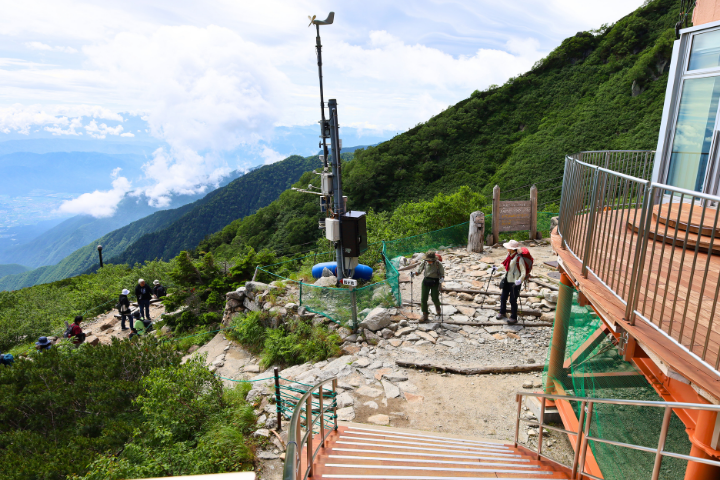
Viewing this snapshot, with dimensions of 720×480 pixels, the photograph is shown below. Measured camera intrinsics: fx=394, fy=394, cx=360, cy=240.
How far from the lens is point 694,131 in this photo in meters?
6.06

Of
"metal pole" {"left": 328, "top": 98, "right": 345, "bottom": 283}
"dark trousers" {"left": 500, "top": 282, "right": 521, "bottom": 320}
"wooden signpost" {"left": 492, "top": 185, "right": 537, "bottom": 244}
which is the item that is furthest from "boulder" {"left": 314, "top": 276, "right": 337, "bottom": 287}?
"wooden signpost" {"left": 492, "top": 185, "right": 537, "bottom": 244}

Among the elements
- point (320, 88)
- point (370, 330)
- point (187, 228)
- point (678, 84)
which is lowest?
point (187, 228)

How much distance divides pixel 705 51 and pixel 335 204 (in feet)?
25.7

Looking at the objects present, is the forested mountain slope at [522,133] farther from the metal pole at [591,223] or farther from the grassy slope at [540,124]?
the metal pole at [591,223]

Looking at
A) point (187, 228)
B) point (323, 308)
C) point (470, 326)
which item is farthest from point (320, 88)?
point (187, 228)

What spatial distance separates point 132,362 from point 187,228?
A: 119 metres

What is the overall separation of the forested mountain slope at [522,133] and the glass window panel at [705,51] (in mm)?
35256

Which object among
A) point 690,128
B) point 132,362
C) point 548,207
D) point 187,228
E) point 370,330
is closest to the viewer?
point 690,128

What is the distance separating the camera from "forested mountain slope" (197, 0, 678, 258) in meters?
44.3

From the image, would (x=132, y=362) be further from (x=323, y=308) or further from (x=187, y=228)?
(x=187, y=228)

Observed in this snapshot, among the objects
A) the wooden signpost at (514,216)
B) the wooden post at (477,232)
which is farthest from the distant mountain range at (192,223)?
the wooden post at (477,232)

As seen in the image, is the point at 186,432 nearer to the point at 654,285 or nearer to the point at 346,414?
the point at 346,414

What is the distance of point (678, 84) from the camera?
632cm

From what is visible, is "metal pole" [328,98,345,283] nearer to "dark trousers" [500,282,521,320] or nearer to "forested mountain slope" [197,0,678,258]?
"dark trousers" [500,282,521,320]
